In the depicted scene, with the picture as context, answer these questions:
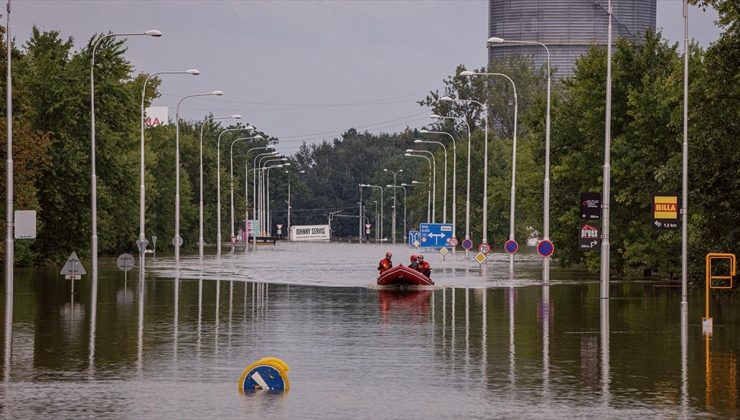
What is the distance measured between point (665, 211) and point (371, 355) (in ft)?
53.1

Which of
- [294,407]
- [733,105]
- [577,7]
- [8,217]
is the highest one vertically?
[577,7]

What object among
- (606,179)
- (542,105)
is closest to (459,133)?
(542,105)

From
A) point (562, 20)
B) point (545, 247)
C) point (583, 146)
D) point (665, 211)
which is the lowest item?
point (545, 247)

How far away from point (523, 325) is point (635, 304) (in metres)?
10.3

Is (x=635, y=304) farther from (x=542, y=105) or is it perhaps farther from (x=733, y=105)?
(x=542, y=105)

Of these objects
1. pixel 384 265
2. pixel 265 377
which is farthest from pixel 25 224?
pixel 265 377

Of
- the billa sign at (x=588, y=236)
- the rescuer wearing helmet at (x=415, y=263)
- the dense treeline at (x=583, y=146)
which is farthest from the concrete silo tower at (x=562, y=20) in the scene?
the billa sign at (x=588, y=236)

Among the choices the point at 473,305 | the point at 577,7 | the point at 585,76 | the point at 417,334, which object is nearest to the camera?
the point at 417,334

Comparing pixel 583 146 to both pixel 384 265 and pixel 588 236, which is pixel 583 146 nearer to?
pixel 384 265

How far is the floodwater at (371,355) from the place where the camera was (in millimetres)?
16641

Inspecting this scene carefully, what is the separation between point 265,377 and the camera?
18.1m

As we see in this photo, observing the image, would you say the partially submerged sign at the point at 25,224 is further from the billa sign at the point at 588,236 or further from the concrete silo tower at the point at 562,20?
the concrete silo tower at the point at 562,20

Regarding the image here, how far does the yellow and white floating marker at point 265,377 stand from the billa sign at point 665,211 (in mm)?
20907

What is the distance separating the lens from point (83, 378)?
19156 millimetres
